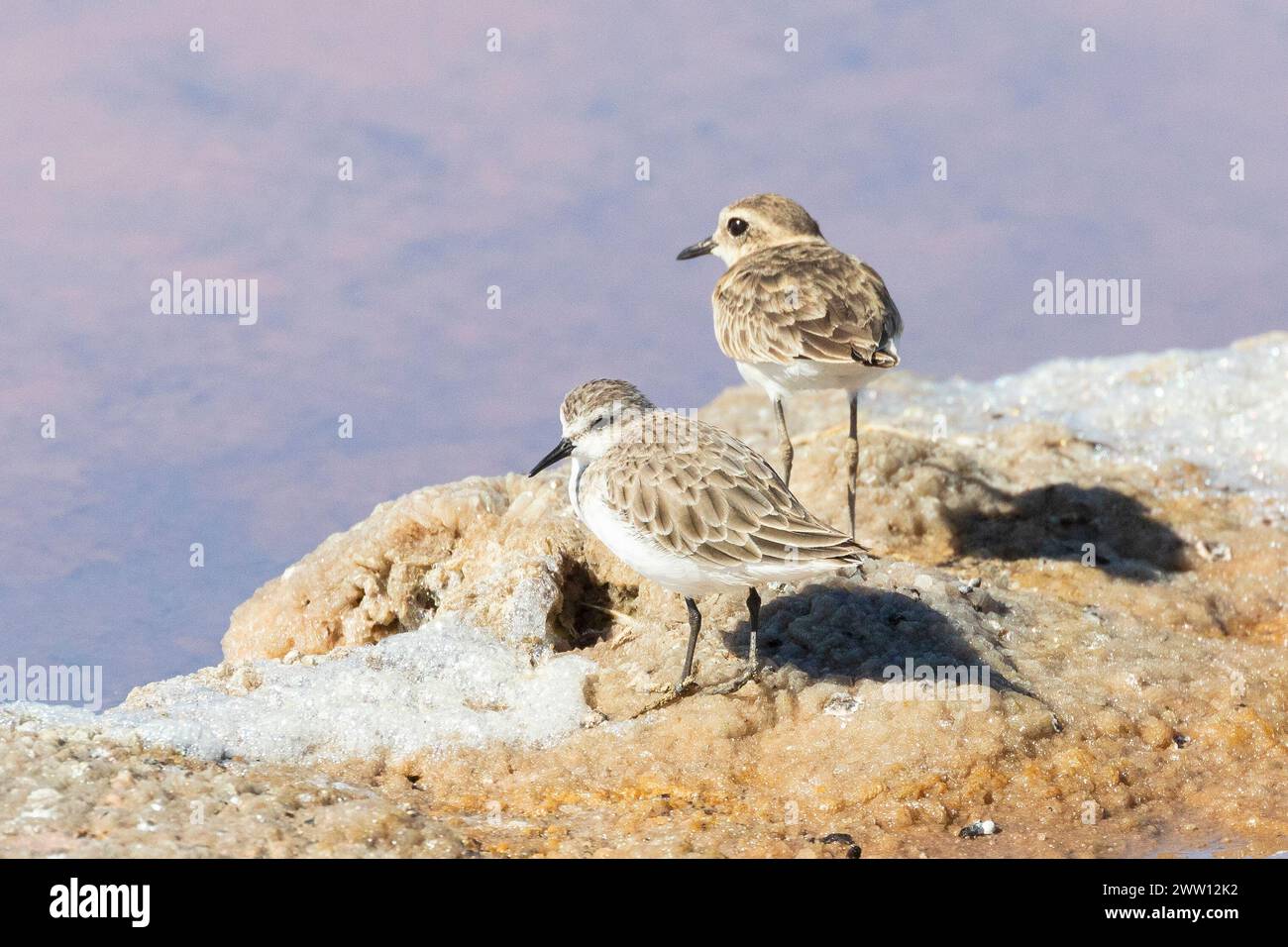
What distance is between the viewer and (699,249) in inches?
435

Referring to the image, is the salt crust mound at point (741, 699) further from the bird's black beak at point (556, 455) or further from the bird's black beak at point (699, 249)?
the bird's black beak at point (699, 249)

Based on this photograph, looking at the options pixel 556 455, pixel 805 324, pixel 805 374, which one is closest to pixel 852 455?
pixel 805 374

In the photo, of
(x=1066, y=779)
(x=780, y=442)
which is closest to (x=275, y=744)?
(x=1066, y=779)

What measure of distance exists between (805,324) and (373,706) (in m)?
4.22

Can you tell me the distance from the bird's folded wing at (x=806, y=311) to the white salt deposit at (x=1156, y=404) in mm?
3385

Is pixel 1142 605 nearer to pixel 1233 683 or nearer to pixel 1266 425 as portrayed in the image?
pixel 1233 683

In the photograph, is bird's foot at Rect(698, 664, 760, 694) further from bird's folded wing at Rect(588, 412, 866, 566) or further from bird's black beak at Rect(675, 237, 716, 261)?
bird's black beak at Rect(675, 237, 716, 261)

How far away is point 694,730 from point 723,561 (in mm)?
816

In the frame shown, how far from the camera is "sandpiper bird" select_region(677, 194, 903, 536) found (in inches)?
345

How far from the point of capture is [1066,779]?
6.04 metres

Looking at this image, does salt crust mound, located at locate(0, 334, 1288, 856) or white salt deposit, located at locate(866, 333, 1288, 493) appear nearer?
salt crust mound, located at locate(0, 334, 1288, 856)

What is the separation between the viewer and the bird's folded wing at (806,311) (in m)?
8.74

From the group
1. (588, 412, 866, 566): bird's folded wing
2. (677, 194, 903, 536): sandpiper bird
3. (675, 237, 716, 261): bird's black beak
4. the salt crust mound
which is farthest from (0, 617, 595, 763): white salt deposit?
(675, 237, 716, 261): bird's black beak

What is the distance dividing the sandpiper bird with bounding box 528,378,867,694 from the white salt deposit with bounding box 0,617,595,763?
0.80 metres
